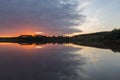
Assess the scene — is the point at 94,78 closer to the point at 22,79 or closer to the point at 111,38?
the point at 22,79

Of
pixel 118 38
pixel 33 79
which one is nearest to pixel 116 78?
pixel 33 79

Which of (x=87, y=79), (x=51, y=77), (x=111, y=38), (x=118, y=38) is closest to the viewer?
(x=87, y=79)

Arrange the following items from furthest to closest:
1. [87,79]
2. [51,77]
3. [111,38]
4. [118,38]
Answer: [111,38]
[118,38]
[51,77]
[87,79]

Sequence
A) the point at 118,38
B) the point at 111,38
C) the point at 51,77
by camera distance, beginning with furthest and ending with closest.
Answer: the point at 111,38
the point at 118,38
the point at 51,77

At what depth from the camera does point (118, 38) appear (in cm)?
14125

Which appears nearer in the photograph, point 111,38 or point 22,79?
point 22,79

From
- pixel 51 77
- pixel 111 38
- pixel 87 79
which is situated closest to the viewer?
pixel 87 79

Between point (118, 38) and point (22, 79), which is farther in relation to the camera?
point (118, 38)

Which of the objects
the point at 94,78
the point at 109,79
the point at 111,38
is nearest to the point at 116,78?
the point at 109,79

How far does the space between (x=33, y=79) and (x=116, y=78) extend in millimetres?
7550

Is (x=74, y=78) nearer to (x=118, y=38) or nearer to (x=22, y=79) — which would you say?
(x=22, y=79)

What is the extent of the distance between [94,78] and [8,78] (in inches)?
309

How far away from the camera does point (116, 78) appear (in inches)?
760

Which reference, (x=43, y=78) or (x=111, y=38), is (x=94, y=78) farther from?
(x=111, y=38)
